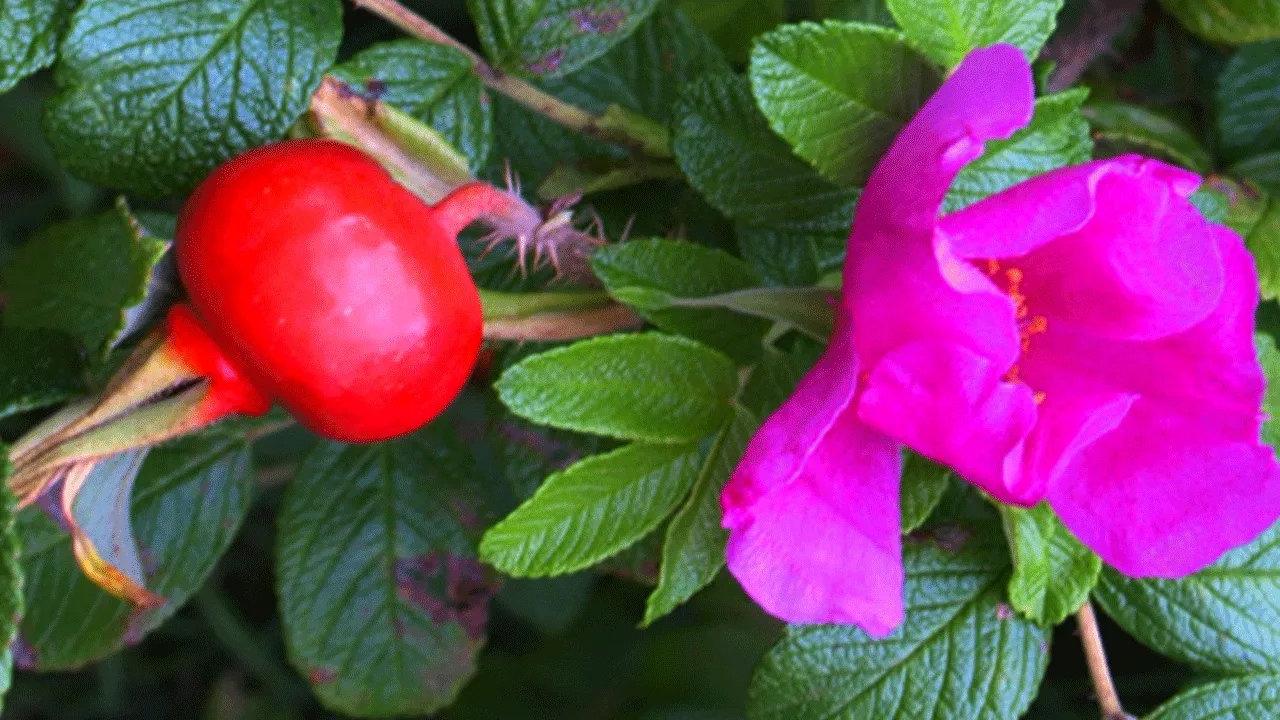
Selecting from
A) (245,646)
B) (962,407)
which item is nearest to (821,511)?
(962,407)

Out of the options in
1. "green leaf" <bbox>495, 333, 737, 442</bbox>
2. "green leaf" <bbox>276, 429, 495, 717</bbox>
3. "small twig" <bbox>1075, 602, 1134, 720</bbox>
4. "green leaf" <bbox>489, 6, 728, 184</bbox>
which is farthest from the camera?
"green leaf" <bbox>276, 429, 495, 717</bbox>

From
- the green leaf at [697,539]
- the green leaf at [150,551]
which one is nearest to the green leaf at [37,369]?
the green leaf at [150,551]

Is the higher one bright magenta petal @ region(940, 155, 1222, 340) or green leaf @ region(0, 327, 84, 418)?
bright magenta petal @ region(940, 155, 1222, 340)

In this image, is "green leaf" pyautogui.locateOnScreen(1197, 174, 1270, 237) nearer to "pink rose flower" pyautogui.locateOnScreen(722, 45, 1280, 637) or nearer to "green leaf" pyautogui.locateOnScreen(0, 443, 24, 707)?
"pink rose flower" pyautogui.locateOnScreen(722, 45, 1280, 637)

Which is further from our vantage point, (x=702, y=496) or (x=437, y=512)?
(x=437, y=512)

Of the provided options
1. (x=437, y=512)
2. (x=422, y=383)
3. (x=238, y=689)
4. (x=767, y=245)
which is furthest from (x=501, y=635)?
(x=422, y=383)

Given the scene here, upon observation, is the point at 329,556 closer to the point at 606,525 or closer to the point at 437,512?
the point at 437,512

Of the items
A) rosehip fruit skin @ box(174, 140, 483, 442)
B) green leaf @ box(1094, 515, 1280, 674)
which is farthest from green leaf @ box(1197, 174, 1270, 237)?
rosehip fruit skin @ box(174, 140, 483, 442)

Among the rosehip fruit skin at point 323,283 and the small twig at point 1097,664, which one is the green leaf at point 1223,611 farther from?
the rosehip fruit skin at point 323,283
